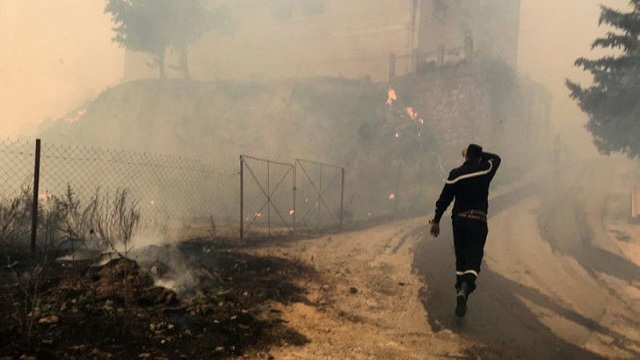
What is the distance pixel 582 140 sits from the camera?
4806 cm

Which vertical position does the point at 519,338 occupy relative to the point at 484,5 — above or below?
below

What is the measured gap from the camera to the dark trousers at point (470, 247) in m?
4.86

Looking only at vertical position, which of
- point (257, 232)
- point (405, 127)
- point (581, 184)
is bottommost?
point (257, 232)

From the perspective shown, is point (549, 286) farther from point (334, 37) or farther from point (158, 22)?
point (158, 22)

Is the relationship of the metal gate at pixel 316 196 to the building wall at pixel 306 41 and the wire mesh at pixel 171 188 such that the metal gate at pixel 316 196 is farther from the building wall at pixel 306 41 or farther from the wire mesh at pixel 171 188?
the building wall at pixel 306 41

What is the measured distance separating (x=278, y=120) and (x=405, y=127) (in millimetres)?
8144

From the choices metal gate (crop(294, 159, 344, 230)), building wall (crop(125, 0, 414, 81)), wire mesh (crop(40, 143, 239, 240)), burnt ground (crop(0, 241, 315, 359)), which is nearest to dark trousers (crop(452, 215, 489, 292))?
burnt ground (crop(0, 241, 315, 359))

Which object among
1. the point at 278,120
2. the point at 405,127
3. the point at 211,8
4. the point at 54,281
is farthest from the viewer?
the point at 211,8

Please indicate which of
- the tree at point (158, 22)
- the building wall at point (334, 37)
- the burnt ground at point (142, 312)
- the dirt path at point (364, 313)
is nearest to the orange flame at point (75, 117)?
the tree at point (158, 22)

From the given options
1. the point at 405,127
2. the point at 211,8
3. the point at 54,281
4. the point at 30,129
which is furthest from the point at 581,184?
the point at 30,129

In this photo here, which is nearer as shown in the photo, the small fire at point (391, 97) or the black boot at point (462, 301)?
the black boot at point (462, 301)

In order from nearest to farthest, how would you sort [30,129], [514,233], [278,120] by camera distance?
1. [514,233]
2. [278,120]
3. [30,129]

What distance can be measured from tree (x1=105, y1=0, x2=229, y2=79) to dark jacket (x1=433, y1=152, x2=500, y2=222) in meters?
30.5

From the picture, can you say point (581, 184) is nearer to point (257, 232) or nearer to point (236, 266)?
point (257, 232)
